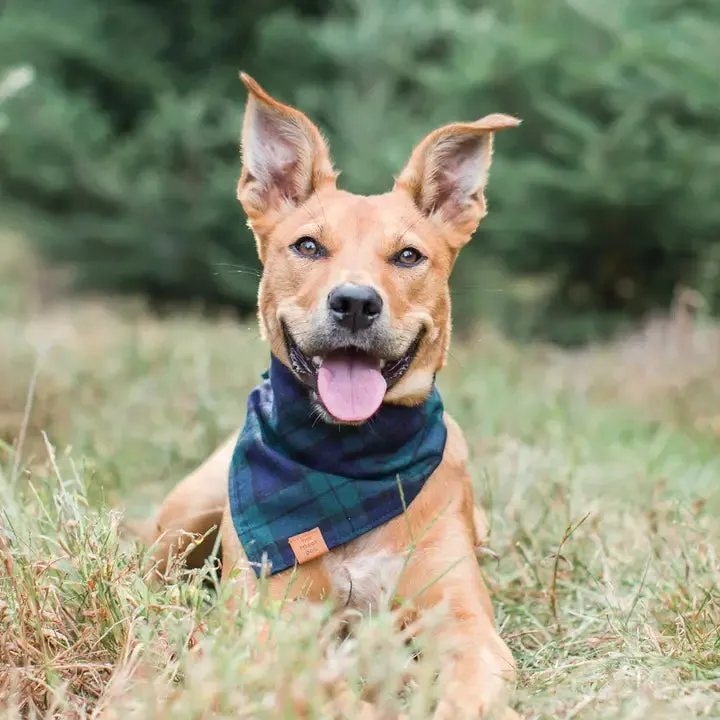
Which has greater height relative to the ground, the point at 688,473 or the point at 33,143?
the point at 688,473

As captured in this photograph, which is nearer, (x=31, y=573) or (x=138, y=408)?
(x=31, y=573)

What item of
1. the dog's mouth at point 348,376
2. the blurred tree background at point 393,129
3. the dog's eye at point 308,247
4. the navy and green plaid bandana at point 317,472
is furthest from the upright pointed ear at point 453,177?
the blurred tree background at point 393,129

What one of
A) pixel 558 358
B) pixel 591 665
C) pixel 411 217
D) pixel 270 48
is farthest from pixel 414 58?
pixel 591 665

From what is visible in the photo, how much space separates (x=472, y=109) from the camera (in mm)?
9727

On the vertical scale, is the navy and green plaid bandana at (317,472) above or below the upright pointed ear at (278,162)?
→ below

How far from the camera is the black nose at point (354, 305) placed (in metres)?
3.06

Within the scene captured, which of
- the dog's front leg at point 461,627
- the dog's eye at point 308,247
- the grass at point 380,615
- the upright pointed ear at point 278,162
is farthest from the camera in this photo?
the upright pointed ear at point 278,162

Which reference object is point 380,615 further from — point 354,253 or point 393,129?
point 393,129

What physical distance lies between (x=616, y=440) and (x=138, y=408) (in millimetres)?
2952

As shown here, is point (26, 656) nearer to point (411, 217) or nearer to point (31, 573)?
point (31, 573)

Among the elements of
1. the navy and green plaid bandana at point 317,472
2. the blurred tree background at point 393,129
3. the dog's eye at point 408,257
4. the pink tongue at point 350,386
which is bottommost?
the blurred tree background at point 393,129

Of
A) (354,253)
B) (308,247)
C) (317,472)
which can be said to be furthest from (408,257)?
(317,472)

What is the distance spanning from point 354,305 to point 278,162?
3.05ft

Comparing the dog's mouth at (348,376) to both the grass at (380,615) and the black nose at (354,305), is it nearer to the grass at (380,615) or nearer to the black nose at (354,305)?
the black nose at (354,305)
